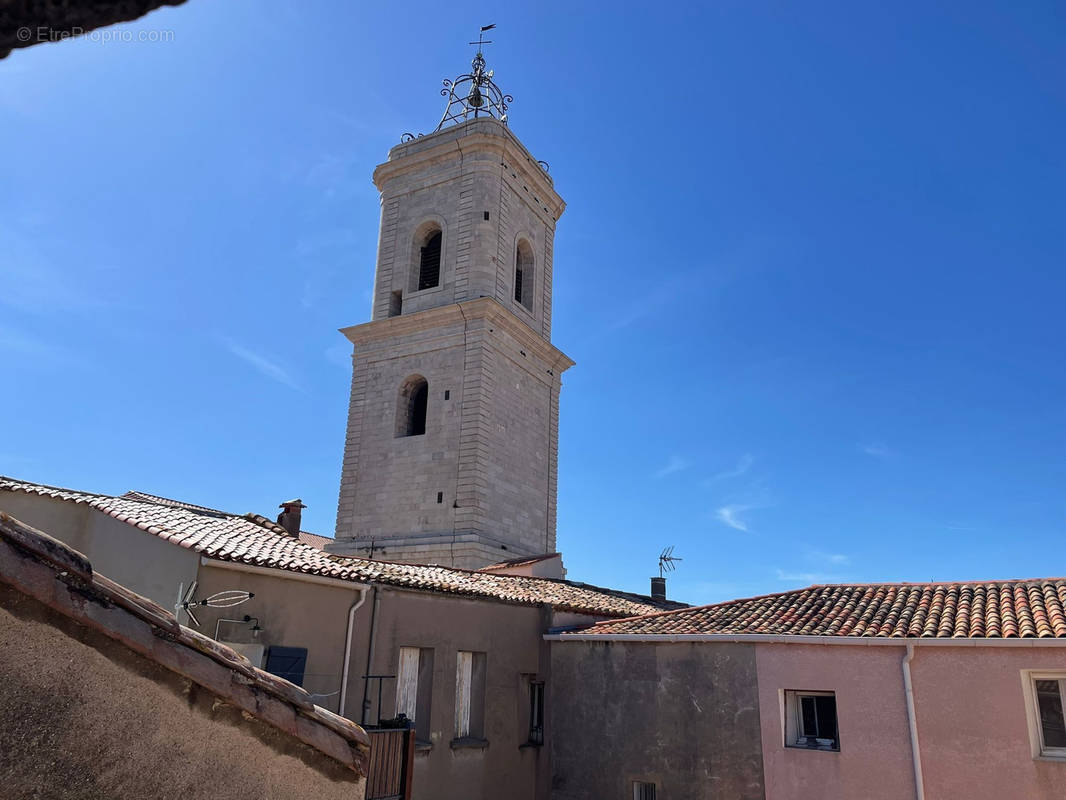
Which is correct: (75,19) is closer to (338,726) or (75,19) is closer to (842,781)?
(338,726)

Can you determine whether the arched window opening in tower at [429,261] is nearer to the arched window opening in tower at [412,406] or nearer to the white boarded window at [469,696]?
the arched window opening in tower at [412,406]

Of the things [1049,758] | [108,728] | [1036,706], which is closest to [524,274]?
[1036,706]

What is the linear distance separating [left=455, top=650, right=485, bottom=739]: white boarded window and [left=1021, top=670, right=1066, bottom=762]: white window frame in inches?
311

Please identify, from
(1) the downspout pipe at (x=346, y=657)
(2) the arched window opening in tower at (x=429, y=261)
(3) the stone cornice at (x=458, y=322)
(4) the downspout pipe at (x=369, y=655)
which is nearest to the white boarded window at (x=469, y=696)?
(4) the downspout pipe at (x=369, y=655)

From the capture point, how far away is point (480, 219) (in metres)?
26.3

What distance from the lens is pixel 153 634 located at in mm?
3139

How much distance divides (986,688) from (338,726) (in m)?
10.1

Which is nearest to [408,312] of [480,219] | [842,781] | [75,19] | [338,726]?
[480,219]

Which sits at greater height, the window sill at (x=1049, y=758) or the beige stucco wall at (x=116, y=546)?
the beige stucco wall at (x=116, y=546)

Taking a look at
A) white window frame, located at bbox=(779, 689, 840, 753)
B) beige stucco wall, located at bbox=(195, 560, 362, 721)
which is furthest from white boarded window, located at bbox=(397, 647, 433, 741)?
white window frame, located at bbox=(779, 689, 840, 753)

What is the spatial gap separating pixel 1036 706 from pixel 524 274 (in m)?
21.7

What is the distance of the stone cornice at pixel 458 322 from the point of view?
24719 millimetres

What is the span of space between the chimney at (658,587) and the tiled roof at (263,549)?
10.5m

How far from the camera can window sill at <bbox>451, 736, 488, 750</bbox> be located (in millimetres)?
12750
